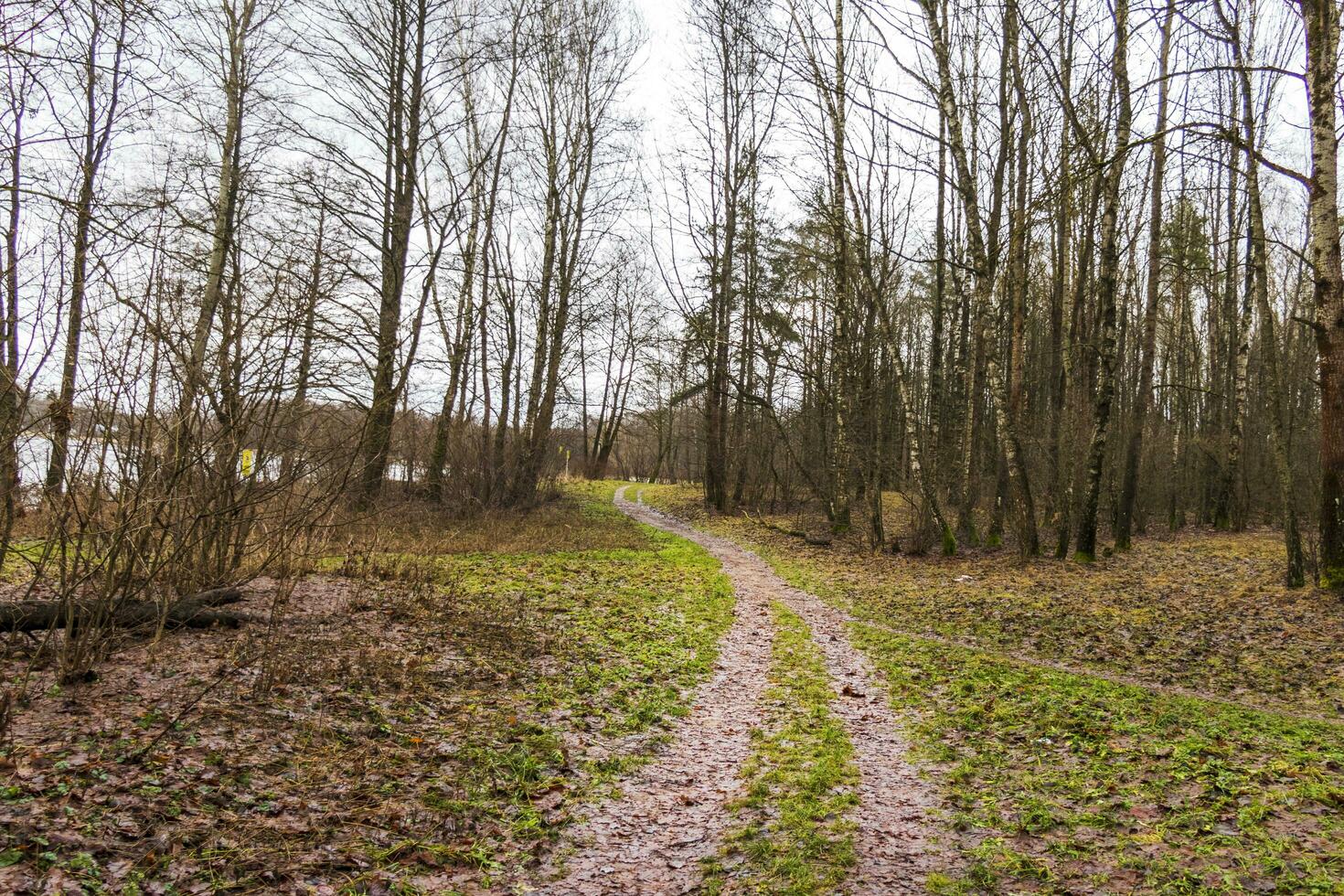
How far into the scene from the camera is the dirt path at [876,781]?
3621 millimetres

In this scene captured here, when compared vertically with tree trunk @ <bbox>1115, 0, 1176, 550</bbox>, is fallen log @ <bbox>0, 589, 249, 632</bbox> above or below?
below

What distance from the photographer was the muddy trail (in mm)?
3619

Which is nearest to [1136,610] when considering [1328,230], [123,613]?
[1328,230]

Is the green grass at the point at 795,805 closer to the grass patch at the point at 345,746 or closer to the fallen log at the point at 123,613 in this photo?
the grass patch at the point at 345,746

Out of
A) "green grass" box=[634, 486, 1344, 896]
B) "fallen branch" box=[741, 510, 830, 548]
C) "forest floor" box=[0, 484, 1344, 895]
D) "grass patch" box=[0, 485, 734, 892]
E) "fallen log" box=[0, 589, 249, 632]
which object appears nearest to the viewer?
"grass patch" box=[0, 485, 734, 892]

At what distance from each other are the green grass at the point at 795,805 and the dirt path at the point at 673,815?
0.46 feet

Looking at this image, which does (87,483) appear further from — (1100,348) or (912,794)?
(1100,348)

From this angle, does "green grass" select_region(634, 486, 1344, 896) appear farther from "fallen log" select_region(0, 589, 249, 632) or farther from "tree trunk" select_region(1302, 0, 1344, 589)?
"fallen log" select_region(0, 589, 249, 632)

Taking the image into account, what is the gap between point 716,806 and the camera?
14.5 feet

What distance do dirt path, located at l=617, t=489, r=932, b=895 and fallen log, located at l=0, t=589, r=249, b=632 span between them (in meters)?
4.90

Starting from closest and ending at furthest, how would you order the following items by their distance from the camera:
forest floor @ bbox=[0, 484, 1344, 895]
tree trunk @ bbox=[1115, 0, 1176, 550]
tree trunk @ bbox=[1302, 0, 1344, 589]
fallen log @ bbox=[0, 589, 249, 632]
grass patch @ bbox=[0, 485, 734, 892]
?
grass patch @ bbox=[0, 485, 734, 892] → forest floor @ bbox=[0, 484, 1344, 895] → fallen log @ bbox=[0, 589, 249, 632] → tree trunk @ bbox=[1302, 0, 1344, 589] → tree trunk @ bbox=[1115, 0, 1176, 550]

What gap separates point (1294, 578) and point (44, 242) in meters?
14.1

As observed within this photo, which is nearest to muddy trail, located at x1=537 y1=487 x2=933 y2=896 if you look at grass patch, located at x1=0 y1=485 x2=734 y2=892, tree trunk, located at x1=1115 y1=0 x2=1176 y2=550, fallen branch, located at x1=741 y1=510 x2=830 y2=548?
grass patch, located at x1=0 y1=485 x2=734 y2=892

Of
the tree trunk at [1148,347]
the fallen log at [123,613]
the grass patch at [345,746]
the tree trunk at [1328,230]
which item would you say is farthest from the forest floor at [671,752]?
the tree trunk at [1148,347]
